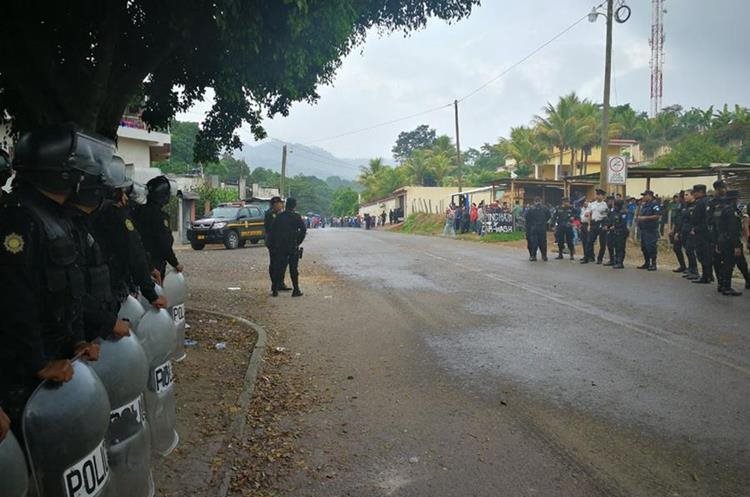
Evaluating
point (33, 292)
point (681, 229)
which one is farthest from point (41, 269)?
point (681, 229)

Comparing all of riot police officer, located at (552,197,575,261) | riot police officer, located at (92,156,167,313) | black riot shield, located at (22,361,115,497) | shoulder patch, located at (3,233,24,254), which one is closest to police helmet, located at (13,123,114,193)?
shoulder patch, located at (3,233,24,254)

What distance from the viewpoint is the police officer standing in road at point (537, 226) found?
1717 cm

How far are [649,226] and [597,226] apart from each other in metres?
2.28

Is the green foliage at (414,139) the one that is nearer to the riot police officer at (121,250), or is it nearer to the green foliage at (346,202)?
the green foliage at (346,202)

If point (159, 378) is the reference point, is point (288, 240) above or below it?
above

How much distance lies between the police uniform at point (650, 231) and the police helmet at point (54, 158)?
45.1 ft

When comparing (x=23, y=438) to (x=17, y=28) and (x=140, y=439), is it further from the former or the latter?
(x=17, y=28)

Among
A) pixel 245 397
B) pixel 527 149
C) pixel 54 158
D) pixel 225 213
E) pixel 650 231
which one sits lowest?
pixel 245 397

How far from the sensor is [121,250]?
4586 mm

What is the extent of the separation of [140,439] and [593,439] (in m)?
2.93

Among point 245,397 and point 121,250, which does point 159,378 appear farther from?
point 245,397

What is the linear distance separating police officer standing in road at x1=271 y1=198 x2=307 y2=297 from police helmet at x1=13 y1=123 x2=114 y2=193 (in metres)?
8.04

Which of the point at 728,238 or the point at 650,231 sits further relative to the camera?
the point at 650,231

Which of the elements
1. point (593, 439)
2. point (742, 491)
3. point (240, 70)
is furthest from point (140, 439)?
point (240, 70)
